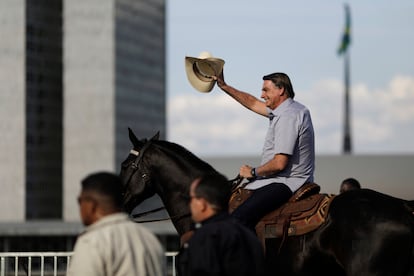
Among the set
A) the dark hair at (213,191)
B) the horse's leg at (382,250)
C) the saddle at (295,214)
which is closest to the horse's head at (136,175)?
the saddle at (295,214)

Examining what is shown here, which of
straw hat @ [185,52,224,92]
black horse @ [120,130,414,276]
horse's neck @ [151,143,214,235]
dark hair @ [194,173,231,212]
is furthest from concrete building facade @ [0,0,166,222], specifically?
dark hair @ [194,173,231,212]

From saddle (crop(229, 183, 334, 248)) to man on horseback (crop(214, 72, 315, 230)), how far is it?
0.07 m

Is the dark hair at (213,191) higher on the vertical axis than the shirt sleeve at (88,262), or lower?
higher

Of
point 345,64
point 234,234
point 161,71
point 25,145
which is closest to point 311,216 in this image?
point 234,234

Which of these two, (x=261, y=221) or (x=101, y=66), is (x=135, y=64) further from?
(x=261, y=221)

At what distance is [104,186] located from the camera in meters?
7.11

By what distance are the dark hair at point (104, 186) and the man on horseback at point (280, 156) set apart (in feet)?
11.2

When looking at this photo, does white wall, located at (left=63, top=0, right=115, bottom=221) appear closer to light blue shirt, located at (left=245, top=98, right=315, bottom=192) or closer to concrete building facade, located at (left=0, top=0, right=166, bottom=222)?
concrete building facade, located at (left=0, top=0, right=166, bottom=222)

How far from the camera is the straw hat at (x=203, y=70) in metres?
12.1

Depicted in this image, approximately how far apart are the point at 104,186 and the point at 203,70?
5218mm

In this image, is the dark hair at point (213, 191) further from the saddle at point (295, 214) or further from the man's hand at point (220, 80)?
the man's hand at point (220, 80)

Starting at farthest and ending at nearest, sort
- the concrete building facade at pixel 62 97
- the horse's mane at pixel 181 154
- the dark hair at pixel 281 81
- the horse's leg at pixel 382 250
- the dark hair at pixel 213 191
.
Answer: the concrete building facade at pixel 62 97, the horse's mane at pixel 181 154, the dark hair at pixel 281 81, the horse's leg at pixel 382 250, the dark hair at pixel 213 191

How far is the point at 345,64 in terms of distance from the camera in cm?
12850

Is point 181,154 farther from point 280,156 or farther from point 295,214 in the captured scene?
point 295,214
